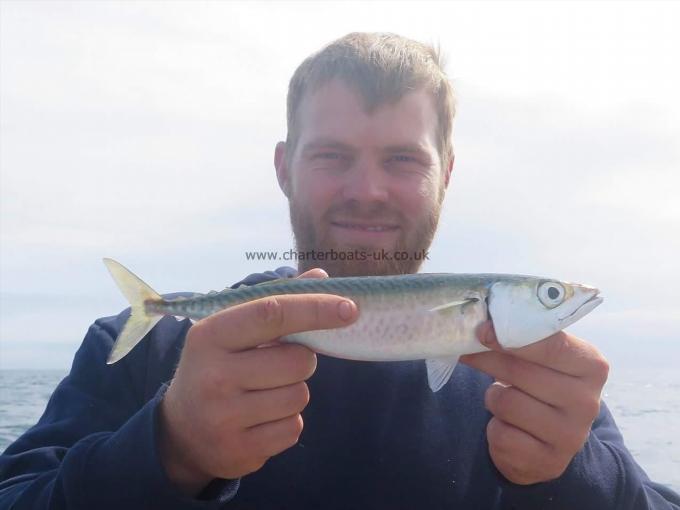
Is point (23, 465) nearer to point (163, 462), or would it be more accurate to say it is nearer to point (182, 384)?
point (163, 462)

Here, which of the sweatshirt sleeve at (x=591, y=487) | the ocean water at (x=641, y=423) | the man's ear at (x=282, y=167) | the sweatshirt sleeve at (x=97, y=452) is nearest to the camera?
the sweatshirt sleeve at (x=97, y=452)

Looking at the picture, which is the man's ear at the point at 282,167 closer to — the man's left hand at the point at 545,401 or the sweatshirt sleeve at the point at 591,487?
the man's left hand at the point at 545,401

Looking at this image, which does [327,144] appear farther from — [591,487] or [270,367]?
[591,487]

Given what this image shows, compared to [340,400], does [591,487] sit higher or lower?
lower

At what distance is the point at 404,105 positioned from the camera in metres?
4.60

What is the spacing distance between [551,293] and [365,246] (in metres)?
1.67

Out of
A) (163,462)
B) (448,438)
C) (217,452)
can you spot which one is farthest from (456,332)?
(163,462)

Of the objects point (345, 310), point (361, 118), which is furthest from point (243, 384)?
point (361, 118)

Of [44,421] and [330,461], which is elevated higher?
[44,421]

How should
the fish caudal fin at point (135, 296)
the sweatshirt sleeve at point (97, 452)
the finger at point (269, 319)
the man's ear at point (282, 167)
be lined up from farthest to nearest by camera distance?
the man's ear at point (282, 167) → the fish caudal fin at point (135, 296) → the sweatshirt sleeve at point (97, 452) → the finger at point (269, 319)

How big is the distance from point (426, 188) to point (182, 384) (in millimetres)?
2563

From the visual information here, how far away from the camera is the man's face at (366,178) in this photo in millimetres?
4488

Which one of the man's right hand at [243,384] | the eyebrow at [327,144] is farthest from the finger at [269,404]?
the eyebrow at [327,144]

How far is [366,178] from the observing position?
445 centimetres
